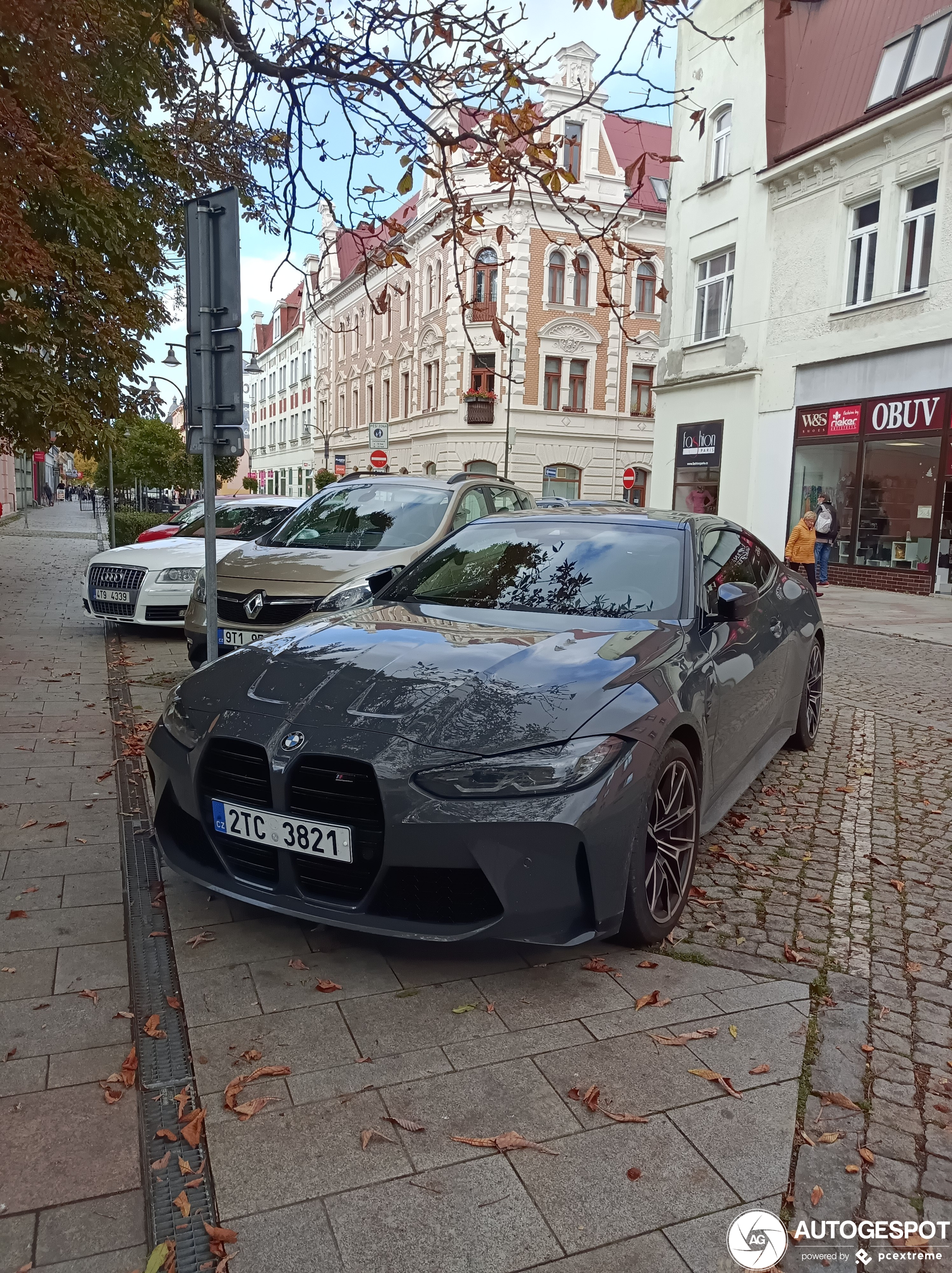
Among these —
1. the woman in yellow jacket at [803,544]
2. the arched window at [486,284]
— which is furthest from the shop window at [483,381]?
the woman in yellow jacket at [803,544]

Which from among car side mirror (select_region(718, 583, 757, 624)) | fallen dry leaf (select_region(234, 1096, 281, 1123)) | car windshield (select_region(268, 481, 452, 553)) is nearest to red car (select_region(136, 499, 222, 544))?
car windshield (select_region(268, 481, 452, 553))

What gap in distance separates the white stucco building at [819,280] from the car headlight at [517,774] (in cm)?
1704

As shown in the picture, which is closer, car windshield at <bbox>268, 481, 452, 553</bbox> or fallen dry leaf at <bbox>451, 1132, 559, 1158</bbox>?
fallen dry leaf at <bbox>451, 1132, 559, 1158</bbox>

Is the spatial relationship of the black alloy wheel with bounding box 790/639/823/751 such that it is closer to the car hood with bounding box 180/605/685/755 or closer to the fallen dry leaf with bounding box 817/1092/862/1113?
the car hood with bounding box 180/605/685/755

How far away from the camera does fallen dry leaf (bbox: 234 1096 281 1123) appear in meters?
2.46

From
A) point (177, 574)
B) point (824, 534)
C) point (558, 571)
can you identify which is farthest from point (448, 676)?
point (824, 534)

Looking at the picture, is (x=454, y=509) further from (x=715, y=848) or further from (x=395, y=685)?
(x=395, y=685)

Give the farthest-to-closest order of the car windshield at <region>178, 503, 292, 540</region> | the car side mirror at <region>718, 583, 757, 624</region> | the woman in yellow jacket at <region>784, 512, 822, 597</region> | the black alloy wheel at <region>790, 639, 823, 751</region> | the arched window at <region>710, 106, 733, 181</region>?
the arched window at <region>710, 106, 733, 181</region> < the woman in yellow jacket at <region>784, 512, 822, 597</region> < the car windshield at <region>178, 503, 292, 540</region> < the black alloy wheel at <region>790, 639, 823, 751</region> < the car side mirror at <region>718, 583, 757, 624</region>

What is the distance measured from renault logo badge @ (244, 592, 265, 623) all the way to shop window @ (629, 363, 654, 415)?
37.3m

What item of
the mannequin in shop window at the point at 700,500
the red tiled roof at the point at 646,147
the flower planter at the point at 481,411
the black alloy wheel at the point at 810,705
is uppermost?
the red tiled roof at the point at 646,147

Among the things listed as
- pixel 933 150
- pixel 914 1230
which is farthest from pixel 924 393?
pixel 914 1230

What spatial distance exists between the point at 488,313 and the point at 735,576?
36.6 m

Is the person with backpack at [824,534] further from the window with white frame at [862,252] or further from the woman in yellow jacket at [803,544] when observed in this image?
the window with white frame at [862,252]

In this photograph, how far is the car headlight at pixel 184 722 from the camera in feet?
11.1
